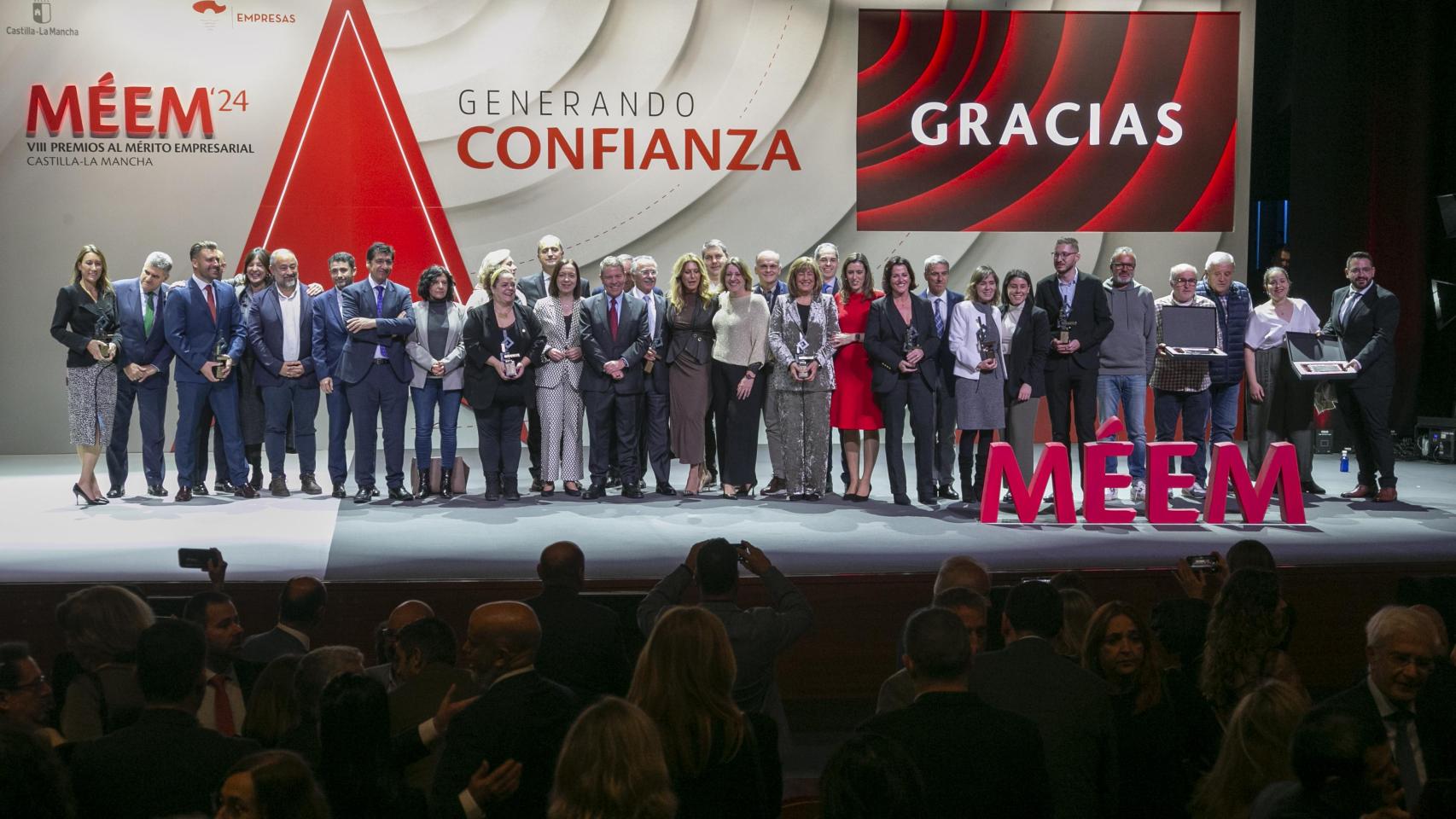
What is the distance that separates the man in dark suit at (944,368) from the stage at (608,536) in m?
0.36

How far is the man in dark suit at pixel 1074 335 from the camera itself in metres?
→ 7.43

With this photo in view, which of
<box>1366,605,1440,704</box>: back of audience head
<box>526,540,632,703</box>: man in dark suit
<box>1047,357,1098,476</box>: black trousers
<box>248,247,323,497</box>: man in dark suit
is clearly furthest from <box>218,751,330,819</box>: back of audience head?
<box>1047,357,1098,476</box>: black trousers

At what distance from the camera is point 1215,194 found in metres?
10.8

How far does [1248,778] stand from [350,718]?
5.38 feet

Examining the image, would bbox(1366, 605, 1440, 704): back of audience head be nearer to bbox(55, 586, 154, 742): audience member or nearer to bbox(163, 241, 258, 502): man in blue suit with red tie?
bbox(55, 586, 154, 742): audience member

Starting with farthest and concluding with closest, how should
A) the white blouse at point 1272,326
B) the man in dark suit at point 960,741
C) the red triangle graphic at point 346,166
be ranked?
the red triangle graphic at point 346,166 < the white blouse at point 1272,326 < the man in dark suit at point 960,741

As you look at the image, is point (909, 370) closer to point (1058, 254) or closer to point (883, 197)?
point (1058, 254)

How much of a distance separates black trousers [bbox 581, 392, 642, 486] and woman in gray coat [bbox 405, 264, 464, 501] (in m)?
0.72

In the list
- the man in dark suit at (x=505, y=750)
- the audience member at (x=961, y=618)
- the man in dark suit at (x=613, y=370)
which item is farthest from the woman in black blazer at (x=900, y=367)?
the man in dark suit at (x=505, y=750)

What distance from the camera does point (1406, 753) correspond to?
3.13 metres

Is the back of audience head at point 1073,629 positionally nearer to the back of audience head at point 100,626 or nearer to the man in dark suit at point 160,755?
the man in dark suit at point 160,755

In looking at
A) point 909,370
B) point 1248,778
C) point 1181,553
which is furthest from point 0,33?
point 1248,778

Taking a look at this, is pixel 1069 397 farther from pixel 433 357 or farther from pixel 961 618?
pixel 961 618

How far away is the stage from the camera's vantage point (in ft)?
18.6
